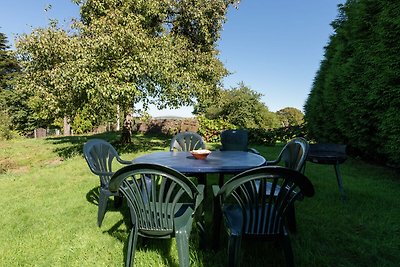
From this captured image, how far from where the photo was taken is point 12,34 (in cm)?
838

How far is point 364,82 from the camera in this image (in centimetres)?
599

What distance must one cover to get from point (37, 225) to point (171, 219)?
7.14ft

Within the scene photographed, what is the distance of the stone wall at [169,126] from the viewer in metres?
14.3

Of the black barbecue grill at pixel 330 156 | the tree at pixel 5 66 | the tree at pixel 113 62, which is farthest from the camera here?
the tree at pixel 5 66

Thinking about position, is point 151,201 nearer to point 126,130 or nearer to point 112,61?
point 112,61

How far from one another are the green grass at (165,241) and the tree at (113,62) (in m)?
3.37

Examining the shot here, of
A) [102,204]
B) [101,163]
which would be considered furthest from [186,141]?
[102,204]

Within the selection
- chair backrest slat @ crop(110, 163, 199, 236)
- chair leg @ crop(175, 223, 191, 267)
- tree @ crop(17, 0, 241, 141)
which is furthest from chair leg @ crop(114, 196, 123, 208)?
tree @ crop(17, 0, 241, 141)

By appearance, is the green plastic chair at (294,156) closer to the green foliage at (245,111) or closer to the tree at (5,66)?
the green foliage at (245,111)

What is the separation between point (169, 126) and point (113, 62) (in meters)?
9.77

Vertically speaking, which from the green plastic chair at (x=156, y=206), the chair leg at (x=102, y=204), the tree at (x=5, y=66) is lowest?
the chair leg at (x=102, y=204)

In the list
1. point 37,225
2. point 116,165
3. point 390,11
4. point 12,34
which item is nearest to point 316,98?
point 390,11

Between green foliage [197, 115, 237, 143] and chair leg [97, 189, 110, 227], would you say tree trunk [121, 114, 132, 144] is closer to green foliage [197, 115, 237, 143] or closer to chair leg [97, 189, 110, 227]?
green foliage [197, 115, 237, 143]

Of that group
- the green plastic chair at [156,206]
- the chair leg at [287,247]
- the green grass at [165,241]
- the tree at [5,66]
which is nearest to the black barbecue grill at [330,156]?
the green grass at [165,241]
